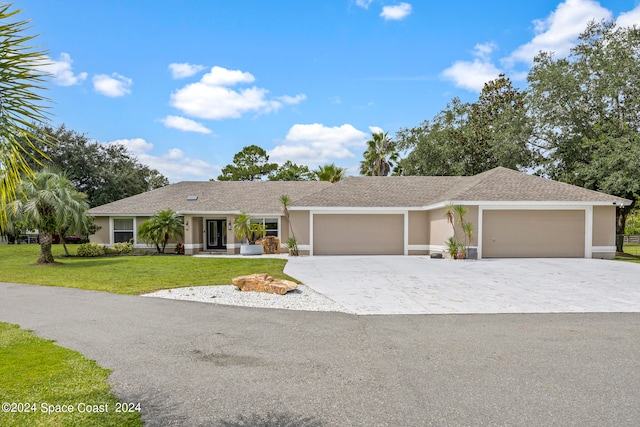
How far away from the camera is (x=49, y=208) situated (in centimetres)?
1698

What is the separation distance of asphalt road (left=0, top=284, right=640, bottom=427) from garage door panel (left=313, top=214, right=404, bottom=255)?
531 inches

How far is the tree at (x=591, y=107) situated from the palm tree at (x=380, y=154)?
14527 mm

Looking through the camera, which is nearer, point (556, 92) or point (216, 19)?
point (216, 19)

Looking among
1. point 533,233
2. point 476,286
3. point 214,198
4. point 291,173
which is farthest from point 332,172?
point 476,286

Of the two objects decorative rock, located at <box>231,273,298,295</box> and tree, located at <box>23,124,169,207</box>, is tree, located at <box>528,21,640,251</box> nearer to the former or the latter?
decorative rock, located at <box>231,273,298,295</box>

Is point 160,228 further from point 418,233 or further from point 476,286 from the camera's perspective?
point 476,286

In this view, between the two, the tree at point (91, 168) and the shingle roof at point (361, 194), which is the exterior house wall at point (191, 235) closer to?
the shingle roof at point (361, 194)

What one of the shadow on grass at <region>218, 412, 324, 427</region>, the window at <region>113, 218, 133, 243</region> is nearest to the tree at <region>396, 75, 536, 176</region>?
the window at <region>113, 218, 133, 243</region>

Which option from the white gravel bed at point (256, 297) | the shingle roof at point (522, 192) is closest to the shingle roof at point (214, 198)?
the shingle roof at point (522, 192)

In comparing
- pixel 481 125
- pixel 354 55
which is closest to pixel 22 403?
pixel 354 55

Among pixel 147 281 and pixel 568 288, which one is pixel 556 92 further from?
pixel 147 281

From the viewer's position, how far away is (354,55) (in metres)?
16.0

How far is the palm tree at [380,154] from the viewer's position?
39000mm

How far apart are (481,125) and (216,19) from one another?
80.8 ft
